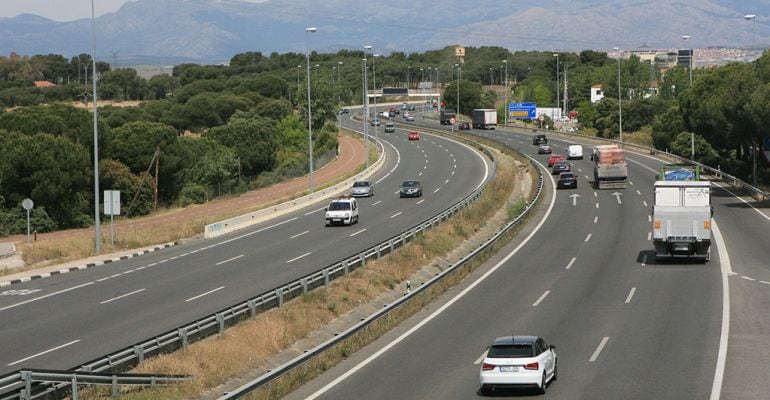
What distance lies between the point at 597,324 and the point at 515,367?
9.55 metres

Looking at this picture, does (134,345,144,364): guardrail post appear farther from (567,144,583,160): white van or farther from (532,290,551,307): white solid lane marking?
(567,144,583,160): white van

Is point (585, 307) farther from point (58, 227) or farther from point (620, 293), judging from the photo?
point (58, 227)

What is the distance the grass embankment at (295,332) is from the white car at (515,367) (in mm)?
4375

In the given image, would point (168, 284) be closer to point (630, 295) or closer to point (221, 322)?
point (221, 322)

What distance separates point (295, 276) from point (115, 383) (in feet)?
62.4

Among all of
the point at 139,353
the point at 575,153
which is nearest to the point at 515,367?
the point at 139,353

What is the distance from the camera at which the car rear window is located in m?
20.6

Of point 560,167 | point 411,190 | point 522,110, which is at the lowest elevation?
point 411,190

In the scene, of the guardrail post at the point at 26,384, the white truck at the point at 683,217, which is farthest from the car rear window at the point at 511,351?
the white truck at the point at 683,217

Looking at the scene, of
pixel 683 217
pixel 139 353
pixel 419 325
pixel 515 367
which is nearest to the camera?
pixel 515 367

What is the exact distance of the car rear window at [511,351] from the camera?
2056cm

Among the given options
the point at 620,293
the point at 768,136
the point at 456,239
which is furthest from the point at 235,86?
the point at 620,293

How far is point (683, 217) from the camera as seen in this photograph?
40.1 meters

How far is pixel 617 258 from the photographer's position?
43.6 m
